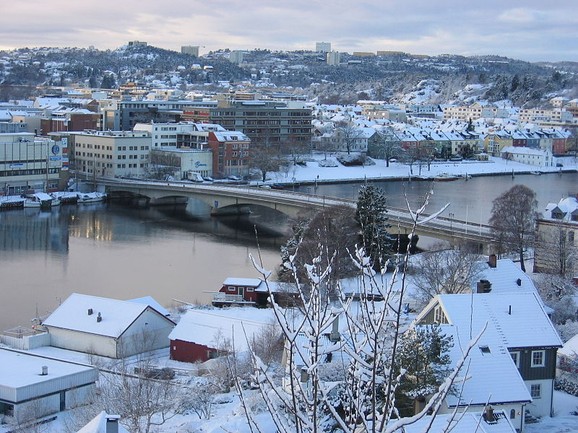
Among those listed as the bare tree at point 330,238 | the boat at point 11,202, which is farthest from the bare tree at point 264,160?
the bare tree at point 330,238

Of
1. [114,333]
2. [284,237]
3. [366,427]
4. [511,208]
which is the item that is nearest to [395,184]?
[284,237]

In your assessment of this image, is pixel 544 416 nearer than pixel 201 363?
Yes

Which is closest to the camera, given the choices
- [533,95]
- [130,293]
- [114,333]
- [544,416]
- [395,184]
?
[544,416]

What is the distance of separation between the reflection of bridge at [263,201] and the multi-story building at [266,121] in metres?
5.89

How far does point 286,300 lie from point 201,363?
1567mm

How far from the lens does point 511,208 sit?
9.67m

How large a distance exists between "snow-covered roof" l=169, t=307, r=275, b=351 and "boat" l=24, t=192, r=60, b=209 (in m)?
8.91

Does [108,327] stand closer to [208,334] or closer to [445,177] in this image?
[208,334]

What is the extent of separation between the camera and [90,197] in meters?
15.7

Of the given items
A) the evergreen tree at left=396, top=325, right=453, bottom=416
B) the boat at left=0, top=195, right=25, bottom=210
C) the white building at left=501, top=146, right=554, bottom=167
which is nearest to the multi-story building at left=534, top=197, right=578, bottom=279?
the evergreen tree at left=396, top=325, right=453, bottom=416

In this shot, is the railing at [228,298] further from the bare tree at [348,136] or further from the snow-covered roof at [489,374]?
the bare tree at [348,136]

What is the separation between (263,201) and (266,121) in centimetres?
937

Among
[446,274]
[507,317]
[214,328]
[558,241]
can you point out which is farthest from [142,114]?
[507,317]

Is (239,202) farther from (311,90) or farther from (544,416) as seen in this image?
(311,90)
